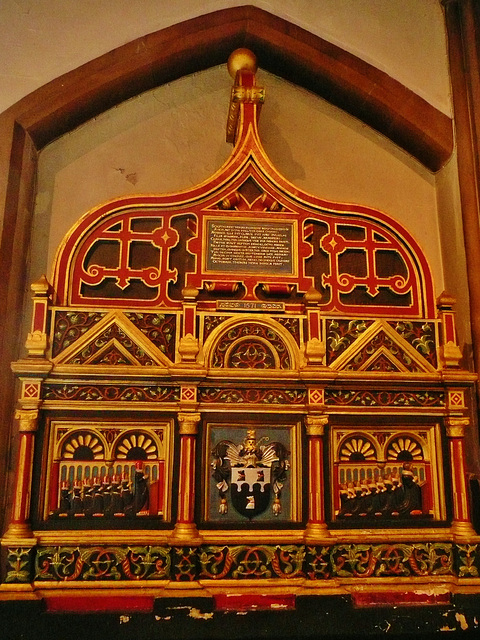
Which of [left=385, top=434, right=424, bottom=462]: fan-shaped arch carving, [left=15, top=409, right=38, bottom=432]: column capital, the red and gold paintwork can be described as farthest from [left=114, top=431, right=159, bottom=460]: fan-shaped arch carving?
[left=385, top=434, right=424, bottom=462]: fan-shaped arch carving

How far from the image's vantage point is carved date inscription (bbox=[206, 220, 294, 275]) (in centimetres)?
362

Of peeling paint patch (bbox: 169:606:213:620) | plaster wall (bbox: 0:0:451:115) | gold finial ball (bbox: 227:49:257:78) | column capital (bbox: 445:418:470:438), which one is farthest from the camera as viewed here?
plaster wall (bbox: 0:0:451:115)

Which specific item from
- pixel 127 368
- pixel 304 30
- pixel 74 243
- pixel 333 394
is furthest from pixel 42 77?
pixel 333 394

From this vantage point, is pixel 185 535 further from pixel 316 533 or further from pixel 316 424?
pixel 316 424

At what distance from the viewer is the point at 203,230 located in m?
3.65

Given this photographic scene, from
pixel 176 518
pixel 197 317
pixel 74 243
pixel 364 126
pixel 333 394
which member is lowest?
pixel 176 518

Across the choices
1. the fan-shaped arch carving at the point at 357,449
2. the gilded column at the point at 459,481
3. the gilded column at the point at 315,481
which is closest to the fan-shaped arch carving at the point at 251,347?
the gilded column at the point at 315,481

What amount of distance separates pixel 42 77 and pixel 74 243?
143 centimetres

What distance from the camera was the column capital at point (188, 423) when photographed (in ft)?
10.4

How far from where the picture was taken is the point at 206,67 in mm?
4547

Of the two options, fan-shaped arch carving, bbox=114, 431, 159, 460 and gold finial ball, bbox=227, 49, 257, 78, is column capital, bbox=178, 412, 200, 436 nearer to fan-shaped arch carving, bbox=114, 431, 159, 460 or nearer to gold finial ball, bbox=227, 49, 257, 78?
fan-shaped arch carving, bbox=114, 431, 159, 460

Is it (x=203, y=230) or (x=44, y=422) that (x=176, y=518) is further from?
(x=203, y=230)

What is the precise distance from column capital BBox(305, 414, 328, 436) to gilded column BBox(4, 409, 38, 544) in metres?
1.52

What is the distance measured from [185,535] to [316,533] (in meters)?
0.71
